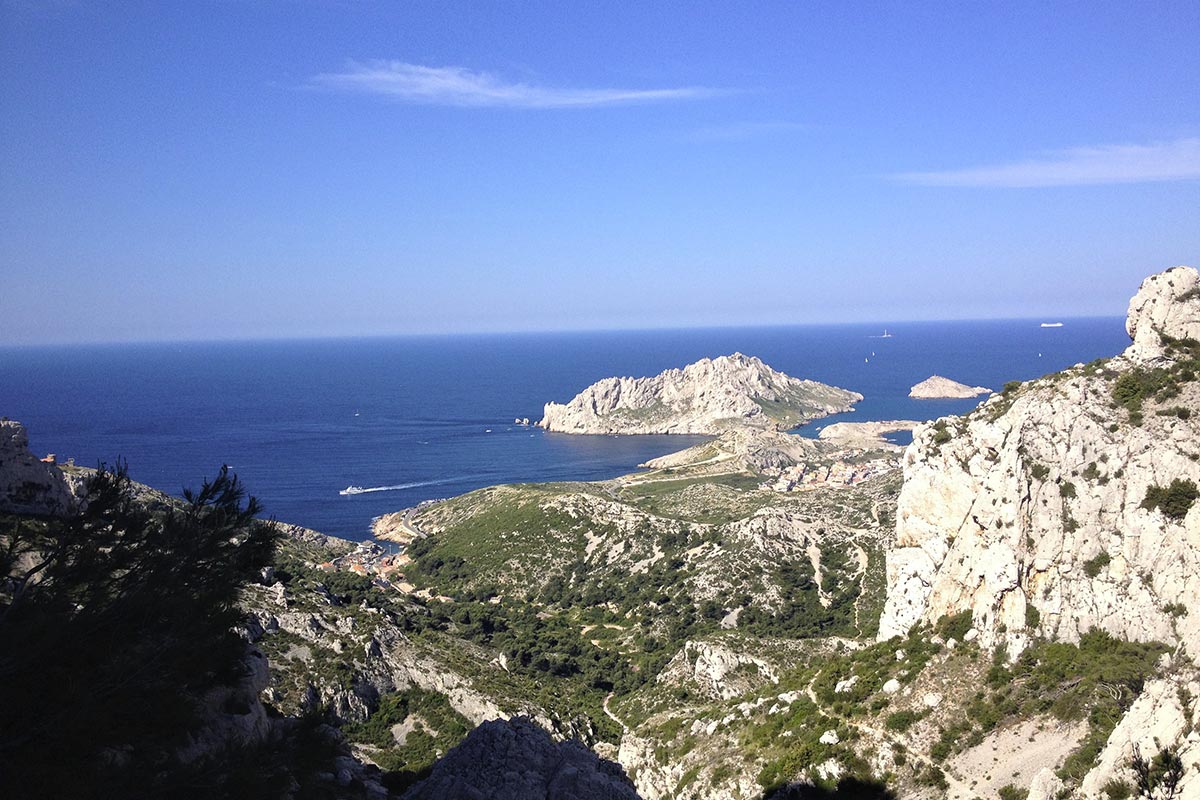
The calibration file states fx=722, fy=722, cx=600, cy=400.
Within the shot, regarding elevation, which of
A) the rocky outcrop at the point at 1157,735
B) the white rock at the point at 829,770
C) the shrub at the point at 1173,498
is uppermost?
the shrub at the point at 1173,498

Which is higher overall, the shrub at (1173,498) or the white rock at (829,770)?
the shrub at (1173,498)

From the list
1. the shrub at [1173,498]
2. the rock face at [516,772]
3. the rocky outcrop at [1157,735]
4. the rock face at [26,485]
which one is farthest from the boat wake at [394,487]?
the rocky outcrop at [1157,735]

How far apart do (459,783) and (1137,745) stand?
17.4 metres

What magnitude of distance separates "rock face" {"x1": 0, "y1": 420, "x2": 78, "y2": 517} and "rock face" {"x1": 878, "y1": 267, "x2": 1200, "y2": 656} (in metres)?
30.6

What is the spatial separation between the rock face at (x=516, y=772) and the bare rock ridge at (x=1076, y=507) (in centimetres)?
1245

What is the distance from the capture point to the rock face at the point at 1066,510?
79.7ft

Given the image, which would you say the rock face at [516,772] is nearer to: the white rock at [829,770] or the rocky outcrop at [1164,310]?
the white rock at [829,770]

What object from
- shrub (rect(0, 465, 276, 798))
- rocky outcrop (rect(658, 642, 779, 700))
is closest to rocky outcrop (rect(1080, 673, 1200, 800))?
shrub (rect(0, 465, 276, 798))

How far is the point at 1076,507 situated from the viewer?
87.9ft

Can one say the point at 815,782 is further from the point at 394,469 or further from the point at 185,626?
the point at 394,469

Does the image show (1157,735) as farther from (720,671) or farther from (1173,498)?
(720,671)

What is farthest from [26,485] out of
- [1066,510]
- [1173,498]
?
[1173,498]

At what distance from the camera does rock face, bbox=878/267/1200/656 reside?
2428cm

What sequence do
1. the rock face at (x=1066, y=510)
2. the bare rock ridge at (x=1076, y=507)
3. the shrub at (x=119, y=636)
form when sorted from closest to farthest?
the shrub at (x=119, y=636), the bare rock ridge at (x=1076, y=507), the rock face at (x=1066, y=510)
